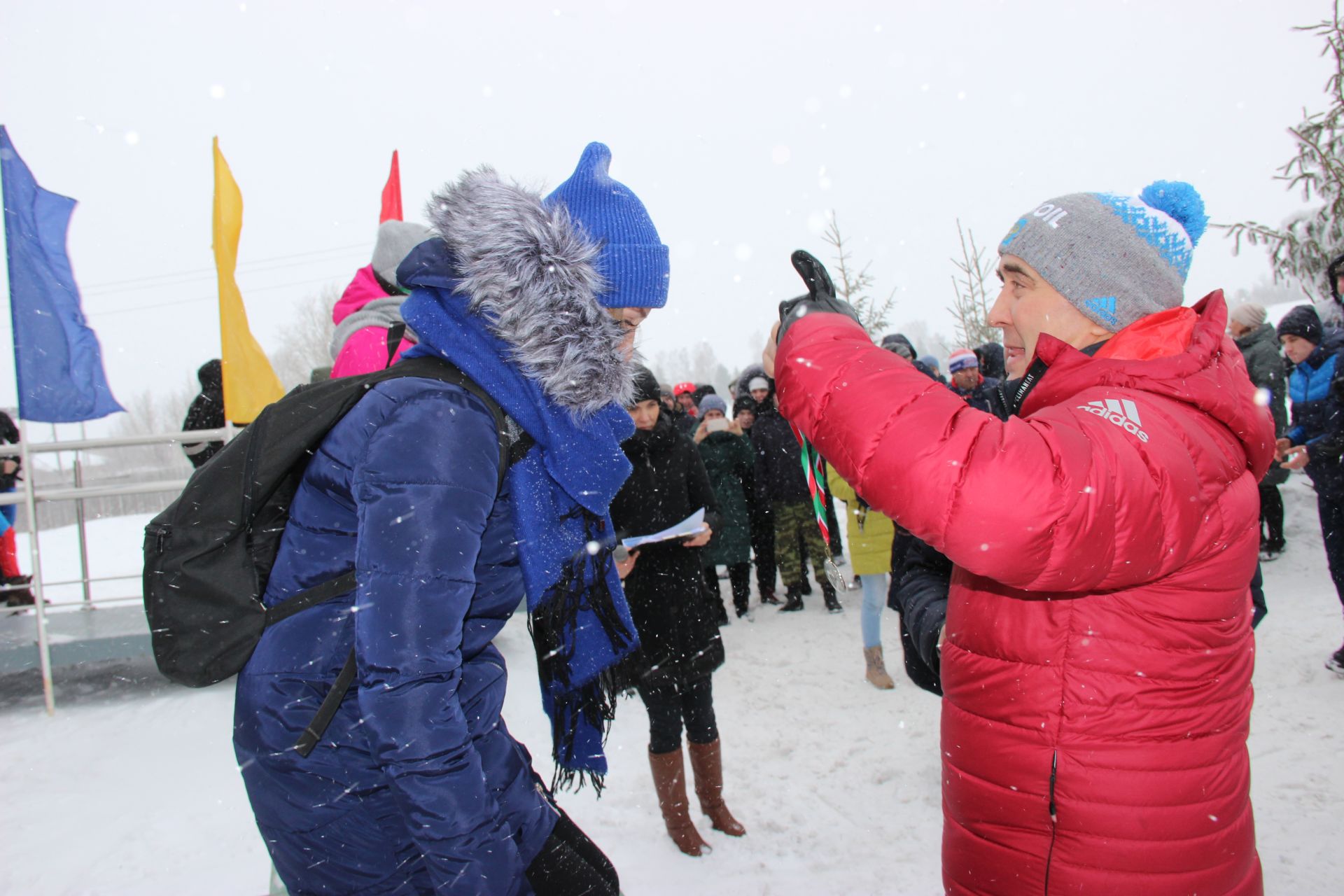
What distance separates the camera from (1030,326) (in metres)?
1.67

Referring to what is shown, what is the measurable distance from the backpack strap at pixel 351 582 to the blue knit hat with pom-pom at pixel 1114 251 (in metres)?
1.17

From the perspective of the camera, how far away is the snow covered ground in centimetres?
337

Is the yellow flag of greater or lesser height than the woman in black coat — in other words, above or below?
above

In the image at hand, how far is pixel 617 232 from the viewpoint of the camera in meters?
1.81

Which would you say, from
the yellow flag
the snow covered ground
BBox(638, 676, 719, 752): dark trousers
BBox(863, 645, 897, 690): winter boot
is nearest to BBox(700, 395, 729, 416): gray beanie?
the snow covered ground

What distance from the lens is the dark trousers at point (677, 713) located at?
11.9 feet

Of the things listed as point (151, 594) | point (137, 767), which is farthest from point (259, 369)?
point (151, 594)

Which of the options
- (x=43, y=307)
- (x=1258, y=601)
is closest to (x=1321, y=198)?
(x=1258, y=601)

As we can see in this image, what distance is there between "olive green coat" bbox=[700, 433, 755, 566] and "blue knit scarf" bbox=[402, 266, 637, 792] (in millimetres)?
5880

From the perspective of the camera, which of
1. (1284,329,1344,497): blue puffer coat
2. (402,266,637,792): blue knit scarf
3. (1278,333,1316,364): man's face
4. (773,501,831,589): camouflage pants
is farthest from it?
(773,501,831,589): camouflage pants

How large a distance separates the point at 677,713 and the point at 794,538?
468 centimetres

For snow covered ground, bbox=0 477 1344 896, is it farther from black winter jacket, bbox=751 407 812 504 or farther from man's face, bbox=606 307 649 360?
man's face, bbox=606 307 649 360

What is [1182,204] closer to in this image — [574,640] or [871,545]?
[574,640]

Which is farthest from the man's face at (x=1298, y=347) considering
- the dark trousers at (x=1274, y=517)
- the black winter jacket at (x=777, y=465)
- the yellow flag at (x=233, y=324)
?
the yellow flag at (x=233, y=324)
